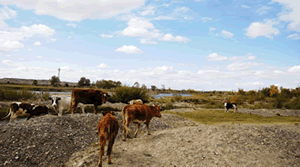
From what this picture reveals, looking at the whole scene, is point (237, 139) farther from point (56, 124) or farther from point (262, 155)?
point (56, 124)

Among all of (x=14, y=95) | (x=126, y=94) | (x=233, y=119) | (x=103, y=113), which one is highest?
(x=126, y=94)

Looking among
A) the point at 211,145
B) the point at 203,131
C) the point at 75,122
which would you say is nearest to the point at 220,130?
the point at 203,131

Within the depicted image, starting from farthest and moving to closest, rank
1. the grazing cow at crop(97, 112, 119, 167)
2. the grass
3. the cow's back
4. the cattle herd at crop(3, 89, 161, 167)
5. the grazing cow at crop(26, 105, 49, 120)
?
1. the grass
2. the grazing cow at crop(26, 105, 49, 120)
3. the cow's back
4. the cattle herd at crop(3, 89, 161, 167)
5. the grazing cow at crop(97, 112, 119, 167)

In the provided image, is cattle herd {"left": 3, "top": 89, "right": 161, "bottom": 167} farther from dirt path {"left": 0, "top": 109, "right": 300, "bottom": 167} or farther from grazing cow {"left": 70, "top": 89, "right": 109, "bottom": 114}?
dirt path {"left": 0, "top": 109, "right": 300, "bottom": 167}

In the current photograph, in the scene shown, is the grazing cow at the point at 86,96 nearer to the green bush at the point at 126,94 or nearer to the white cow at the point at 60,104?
the white cow at the point at 60,104

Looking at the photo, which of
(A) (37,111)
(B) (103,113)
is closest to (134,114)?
(B) (103,113)

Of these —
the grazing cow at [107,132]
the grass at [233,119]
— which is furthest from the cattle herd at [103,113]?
the grass at [233,119]

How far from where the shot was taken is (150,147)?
7.85 m

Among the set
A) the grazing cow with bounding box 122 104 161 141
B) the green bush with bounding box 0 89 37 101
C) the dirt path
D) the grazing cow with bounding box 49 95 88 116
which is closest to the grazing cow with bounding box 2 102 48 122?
the grazing cow with bounding box 49 95 88 116

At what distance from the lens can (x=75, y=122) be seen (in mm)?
10117

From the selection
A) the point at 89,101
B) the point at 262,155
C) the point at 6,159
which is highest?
the point at 89,101

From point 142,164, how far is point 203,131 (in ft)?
13.0

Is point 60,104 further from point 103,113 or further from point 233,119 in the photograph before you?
point 233,119

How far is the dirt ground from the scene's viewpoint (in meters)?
6.46
